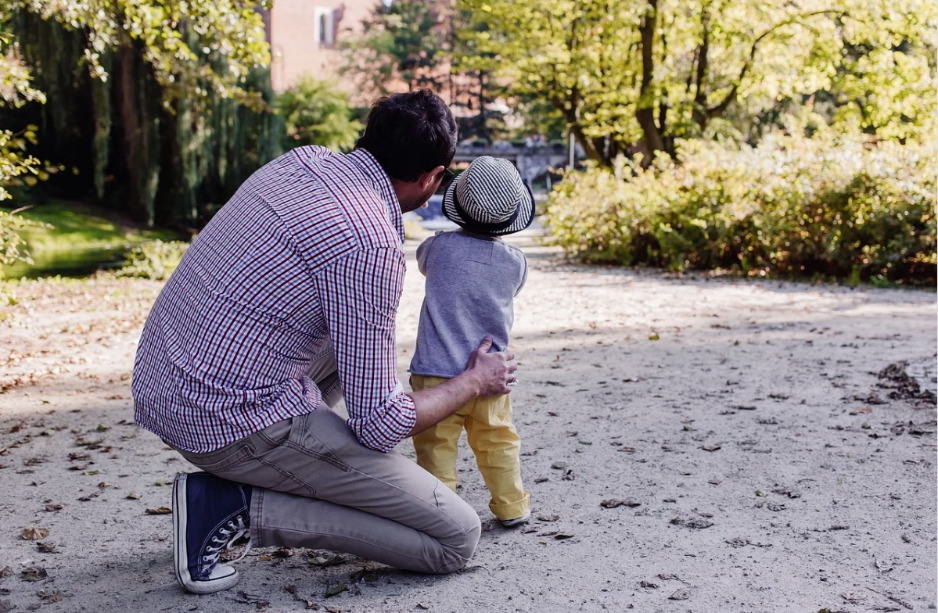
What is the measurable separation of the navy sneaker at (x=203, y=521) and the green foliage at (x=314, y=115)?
2593 centimetres

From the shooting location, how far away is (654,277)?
12625 mm

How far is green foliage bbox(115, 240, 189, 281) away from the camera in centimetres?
1315

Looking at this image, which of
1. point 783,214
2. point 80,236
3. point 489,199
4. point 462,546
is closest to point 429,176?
point 489,199

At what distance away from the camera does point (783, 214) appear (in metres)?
12.3

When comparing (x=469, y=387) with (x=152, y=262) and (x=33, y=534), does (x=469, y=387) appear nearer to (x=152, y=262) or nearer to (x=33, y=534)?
(x=33, y=534)

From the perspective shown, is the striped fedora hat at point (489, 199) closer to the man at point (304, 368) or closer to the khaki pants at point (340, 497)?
the man at point (304, 368)

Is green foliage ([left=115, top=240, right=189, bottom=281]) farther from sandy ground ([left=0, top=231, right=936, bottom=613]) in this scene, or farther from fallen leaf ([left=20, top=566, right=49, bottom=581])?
fallen leaf ([left=20, top=566, right=49, bottom=581])

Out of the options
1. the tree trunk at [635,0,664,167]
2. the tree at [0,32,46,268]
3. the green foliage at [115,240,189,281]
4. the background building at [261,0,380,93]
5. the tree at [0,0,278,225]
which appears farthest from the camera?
the background building at [261,0,380,93]

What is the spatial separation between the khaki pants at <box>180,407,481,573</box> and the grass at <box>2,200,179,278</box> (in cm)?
1415

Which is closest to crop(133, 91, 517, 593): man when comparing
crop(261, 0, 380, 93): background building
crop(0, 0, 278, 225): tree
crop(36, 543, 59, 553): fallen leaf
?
crop(36, 543, 59, 553): fallen leaf

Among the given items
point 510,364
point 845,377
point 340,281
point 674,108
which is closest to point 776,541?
point 510,364

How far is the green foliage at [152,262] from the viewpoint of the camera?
13148 millimetres

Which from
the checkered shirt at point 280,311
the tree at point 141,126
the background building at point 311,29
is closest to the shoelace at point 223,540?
the checkered shirt at point 280,311

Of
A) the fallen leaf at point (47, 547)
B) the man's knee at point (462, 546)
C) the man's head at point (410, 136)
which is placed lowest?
the fallen leaf at point (47, 547)
